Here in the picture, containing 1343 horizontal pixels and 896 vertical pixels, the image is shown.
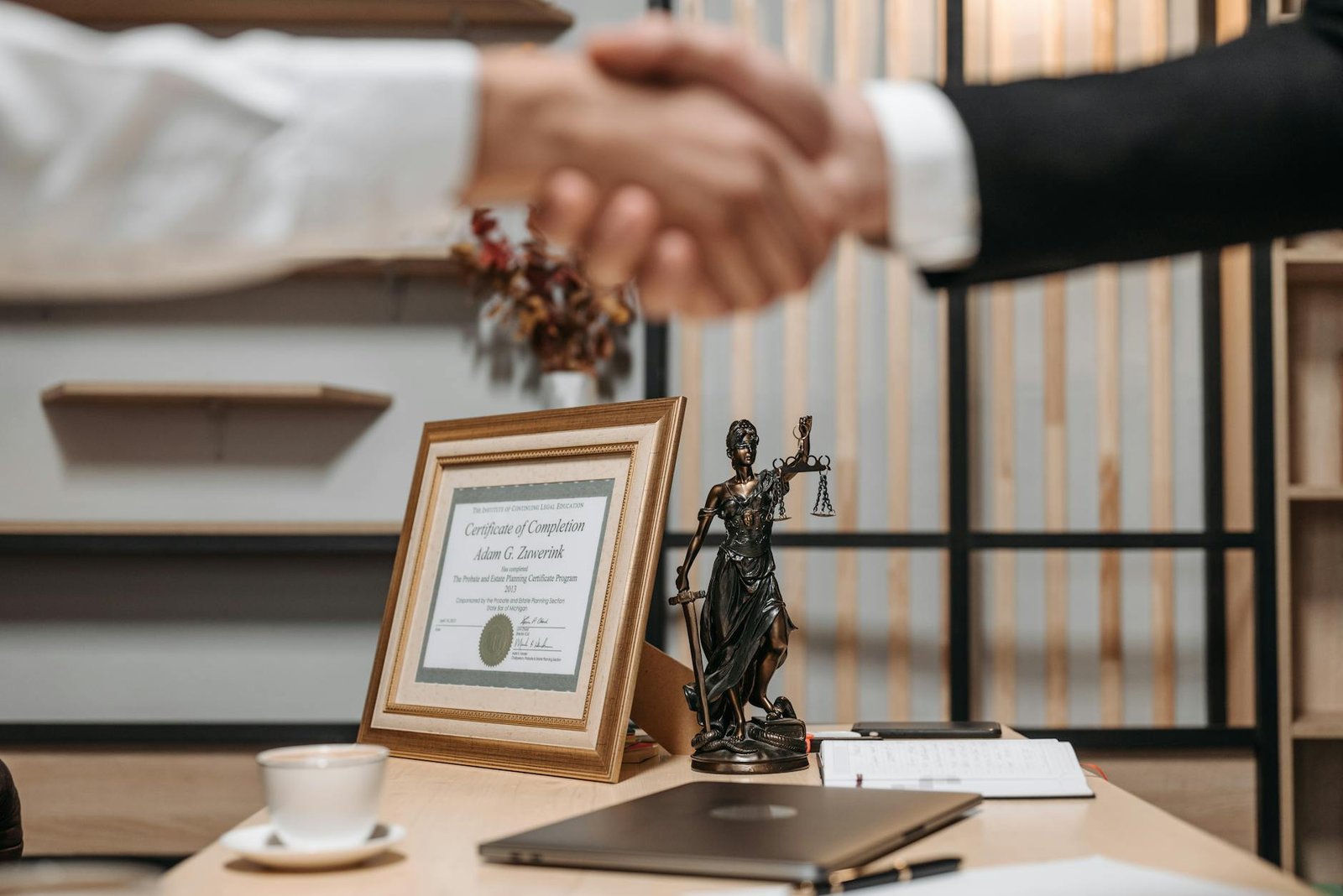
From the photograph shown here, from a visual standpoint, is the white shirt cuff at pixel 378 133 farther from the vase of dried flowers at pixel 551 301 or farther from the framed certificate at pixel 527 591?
the vase of dried flowers at pixel 551 301

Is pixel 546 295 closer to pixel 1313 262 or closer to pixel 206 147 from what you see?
pixel 1313 262

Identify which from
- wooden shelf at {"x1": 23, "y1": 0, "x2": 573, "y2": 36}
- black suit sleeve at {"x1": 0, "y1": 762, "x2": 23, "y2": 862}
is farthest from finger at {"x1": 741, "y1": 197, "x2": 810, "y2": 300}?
wooden shelf at {"x1": 23, "y1": 0, "x2": 573, "y2": 36}

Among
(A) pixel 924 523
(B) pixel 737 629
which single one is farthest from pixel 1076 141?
(A) pixel 924 523

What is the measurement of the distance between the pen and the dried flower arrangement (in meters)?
1.86

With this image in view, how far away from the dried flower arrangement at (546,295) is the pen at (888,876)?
6.09 ft

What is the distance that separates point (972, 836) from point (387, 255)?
6.65ft

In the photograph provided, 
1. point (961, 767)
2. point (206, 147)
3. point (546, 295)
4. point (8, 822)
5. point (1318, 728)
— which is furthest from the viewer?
point (546, 295)

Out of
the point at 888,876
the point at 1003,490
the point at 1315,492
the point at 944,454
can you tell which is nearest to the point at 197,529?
the point at 944,454

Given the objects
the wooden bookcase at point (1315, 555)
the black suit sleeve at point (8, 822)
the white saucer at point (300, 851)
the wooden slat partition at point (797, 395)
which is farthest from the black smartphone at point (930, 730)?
the wooden bookcase at point (1315, 555)

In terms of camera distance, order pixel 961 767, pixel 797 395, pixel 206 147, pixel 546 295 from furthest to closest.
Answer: pixel 797 395 < pixel 546 295 < pixel 961 767 < pixel 206 147

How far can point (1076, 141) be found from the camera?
31.9 inches

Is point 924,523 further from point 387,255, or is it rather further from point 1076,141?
point 1076,141

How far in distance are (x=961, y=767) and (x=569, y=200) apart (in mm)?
756

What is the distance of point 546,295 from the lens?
8.60 ft
